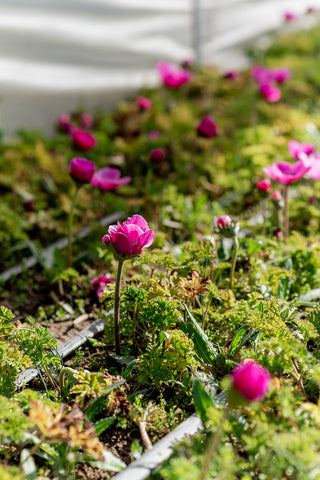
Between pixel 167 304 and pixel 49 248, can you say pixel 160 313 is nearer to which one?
pixel 167 304

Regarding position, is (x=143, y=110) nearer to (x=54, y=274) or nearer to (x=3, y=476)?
(x=54, y=274)

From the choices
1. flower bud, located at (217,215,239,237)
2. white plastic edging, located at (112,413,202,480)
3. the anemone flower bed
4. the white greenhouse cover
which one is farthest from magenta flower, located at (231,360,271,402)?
the white greenhouse cover

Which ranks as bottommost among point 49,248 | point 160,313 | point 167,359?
point 49,248

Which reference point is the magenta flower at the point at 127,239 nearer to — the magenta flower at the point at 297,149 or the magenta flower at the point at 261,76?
the magenta flower at the point at 297,149

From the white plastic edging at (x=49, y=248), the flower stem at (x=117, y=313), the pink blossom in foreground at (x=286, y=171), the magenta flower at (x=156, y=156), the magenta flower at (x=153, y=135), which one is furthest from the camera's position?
the magenta flower at (x=153, y=135)

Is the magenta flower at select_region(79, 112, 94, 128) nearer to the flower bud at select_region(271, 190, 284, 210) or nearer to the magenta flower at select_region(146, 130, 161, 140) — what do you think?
the magenta flower at select_region(146, 130, 161, 140)

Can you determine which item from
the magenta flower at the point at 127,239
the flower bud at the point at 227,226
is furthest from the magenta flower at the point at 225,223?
the magenta flower at the point at 127,239

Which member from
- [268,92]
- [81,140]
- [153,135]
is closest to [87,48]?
[153,135]


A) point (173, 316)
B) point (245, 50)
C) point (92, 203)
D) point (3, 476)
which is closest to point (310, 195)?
point (92, 203)
